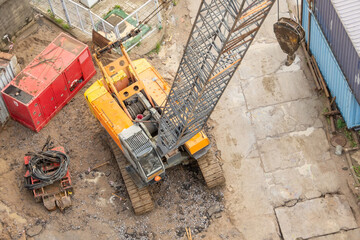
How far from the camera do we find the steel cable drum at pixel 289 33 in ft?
74.8

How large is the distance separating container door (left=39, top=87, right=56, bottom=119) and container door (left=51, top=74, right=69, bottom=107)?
0.65 ft

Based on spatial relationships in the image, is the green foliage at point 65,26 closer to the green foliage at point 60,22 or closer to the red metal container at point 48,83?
the green foliage at point 60,22

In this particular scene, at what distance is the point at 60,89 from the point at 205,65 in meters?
8.87

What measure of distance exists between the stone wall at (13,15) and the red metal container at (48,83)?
264cm

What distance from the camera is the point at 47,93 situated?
88.3 feet

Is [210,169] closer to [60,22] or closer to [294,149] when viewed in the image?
[294,149]

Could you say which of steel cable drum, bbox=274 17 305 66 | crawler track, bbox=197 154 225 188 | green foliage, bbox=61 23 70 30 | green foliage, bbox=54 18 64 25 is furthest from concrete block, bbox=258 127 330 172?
green foliage, bbox=54 18 64 25

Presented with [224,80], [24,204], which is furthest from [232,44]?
[24,204]

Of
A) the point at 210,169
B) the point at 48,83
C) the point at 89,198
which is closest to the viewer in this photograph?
A: the point at 210,169

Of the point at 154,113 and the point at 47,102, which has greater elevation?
the point at 47,102

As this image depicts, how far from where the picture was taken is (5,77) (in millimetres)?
27203

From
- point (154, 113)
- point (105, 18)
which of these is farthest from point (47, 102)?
point (105, 18)

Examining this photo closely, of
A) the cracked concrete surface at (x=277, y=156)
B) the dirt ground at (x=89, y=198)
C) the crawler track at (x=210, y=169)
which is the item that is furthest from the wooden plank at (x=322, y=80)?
the dirt ground at (x=89, y=198)

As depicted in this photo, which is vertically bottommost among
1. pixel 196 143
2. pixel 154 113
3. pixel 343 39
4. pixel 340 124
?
pixel 340 124
